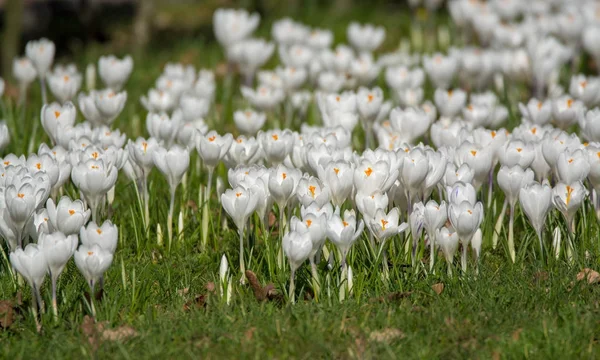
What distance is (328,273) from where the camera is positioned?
3699 mm

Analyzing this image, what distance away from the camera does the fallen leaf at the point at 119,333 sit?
3.32 metres

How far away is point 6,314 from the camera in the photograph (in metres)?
3.45

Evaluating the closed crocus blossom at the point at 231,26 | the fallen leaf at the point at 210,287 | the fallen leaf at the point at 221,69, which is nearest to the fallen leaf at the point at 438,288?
the fallen leaf at the point at 210,287

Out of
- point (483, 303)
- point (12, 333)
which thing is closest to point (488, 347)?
point (483, 303)

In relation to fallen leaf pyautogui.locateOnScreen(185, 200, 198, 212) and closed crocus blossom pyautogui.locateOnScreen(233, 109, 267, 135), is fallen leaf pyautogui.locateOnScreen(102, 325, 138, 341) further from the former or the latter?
closed crocus blossom pyautogui.locateOnScreen(233, 109, 267, 135)

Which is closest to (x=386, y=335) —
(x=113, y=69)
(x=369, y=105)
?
(x=369, y=105)

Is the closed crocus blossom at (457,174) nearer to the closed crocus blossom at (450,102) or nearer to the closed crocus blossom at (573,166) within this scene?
the closed crocus blossom at (573,166)

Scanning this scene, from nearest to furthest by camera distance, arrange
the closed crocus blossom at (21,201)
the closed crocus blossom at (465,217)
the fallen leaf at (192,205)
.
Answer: the closed crocus blossom at (21,201)
the closed crocus blossom at (465,217)
the fallen leaf at (192,205)

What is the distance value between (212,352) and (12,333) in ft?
2.87

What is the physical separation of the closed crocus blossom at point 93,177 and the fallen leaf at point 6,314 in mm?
627

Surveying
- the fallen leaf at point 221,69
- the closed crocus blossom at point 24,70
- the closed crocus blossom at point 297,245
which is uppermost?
the closed crocus blossom at point 24,70

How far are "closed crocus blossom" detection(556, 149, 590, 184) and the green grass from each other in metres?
0.32

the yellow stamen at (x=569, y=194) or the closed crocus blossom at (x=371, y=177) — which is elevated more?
the closed crocus blossom at (x=371, y=177)

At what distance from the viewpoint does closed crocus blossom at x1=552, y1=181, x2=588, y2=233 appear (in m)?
3.78
